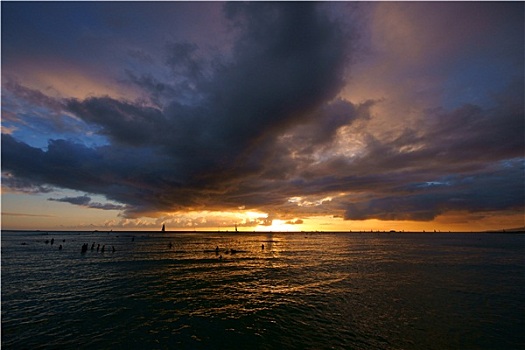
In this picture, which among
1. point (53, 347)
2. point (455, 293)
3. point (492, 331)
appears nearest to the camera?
point (53, 347)

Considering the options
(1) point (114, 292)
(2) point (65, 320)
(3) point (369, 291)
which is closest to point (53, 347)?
(2) point (65, 320)

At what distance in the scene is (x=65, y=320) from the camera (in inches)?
934

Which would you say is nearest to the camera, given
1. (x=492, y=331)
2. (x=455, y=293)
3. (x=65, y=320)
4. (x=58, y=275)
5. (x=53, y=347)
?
(x=53, y=347)

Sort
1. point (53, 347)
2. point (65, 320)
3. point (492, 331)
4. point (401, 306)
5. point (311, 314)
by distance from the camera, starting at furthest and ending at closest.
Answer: point (401, 306) < point (311, 314) < point (65, 320) < point (492, 331) < point (53, 347)

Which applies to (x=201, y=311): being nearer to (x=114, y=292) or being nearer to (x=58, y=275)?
(x=114, y=292)

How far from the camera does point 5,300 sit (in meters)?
29.2

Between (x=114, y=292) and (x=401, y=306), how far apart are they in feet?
116

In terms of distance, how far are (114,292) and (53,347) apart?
16072 mm

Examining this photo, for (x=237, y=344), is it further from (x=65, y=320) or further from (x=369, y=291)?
(x=369, y=291)

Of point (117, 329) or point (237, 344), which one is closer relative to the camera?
point (237, 344)

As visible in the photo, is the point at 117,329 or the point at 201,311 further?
the point at 201,311

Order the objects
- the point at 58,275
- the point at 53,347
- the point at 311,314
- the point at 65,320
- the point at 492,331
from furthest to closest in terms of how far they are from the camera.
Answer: the point at 58,275, the point at 311,314, the point at 65,320, the point at 492,331, the point at 53,347

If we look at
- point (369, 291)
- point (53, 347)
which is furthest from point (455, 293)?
point (53, 347)

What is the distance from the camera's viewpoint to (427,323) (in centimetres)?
2314
